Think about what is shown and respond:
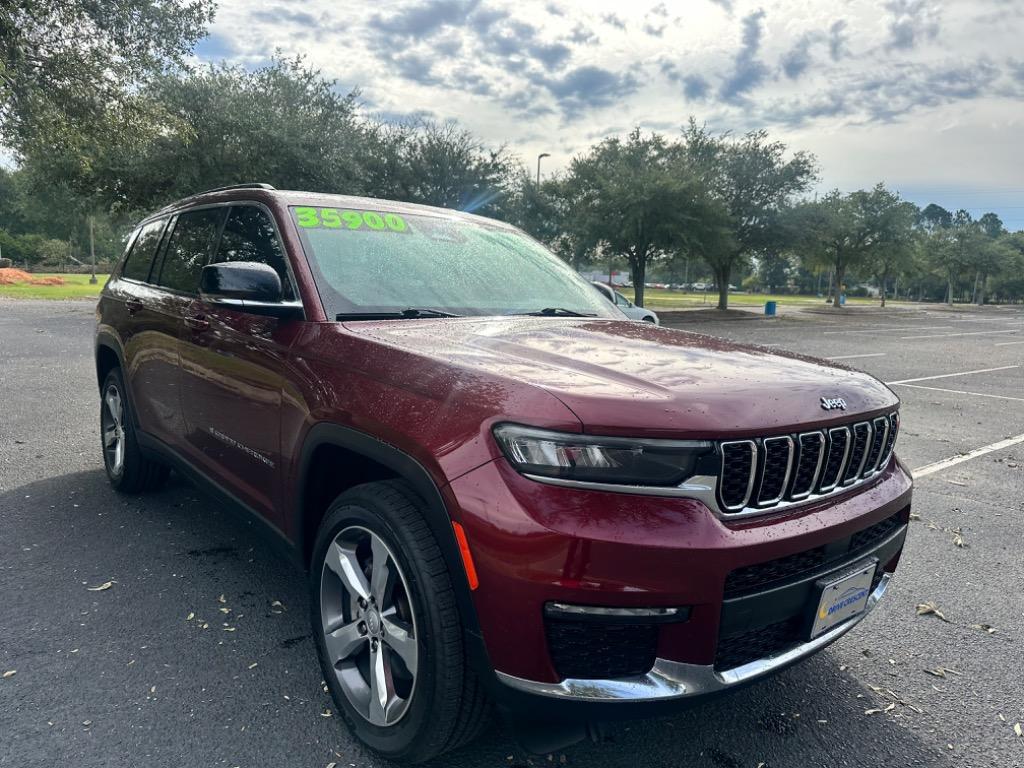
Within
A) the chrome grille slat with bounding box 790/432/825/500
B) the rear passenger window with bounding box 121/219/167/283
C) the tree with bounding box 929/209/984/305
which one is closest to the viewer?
the chrome grille slat with bounding box 790/432/825/500

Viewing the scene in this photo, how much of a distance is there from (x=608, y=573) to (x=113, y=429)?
415 centimetres

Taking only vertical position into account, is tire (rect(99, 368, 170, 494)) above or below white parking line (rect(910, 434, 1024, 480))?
above

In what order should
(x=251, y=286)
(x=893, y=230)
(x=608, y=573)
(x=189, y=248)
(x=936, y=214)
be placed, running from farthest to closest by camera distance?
(x=936, y=214)
(x=893, y=230)
(x=189, y=248)
(x=251, y=286)
(x=608, y=573)

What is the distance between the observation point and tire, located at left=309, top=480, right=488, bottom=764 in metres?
1.96

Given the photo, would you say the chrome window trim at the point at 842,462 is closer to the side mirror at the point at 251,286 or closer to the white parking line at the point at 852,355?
the side mirror at the point at 251,286

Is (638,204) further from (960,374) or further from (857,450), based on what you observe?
(857,450)

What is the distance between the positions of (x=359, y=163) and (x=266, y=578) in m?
24.1

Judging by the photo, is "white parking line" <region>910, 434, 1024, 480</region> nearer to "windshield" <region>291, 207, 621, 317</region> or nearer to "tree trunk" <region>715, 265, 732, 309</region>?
"windshield" <region>291, 207, 621, 317</region>

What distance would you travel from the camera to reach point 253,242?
10.4ft

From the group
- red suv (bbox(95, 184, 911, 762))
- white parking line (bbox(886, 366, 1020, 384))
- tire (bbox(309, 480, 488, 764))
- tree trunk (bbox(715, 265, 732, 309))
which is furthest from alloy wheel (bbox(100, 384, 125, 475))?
tree trunk (bbox(715, 265, 732, 309))

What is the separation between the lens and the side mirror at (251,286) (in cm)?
266

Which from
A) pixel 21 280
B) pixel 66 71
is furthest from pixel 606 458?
pixel 21 280

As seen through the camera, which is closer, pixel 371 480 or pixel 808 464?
pixel 808 464

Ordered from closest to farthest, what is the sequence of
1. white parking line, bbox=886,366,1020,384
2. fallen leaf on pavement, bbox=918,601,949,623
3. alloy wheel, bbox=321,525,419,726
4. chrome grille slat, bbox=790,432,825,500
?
chrome grille slat, bbox=790,432,825,500
alloy wheel, bbox=321,525,419,726
fallen leaf on pavement, bbox=918,601,949,623
white parking line, bbox=886,366,1020,384
